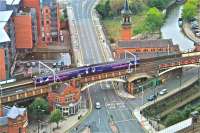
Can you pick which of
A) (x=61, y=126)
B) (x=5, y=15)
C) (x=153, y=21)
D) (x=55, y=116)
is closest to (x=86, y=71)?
(x=61, y=126)

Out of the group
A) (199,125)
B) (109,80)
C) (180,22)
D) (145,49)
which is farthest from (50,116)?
(180,22)

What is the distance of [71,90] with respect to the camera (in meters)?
62.6

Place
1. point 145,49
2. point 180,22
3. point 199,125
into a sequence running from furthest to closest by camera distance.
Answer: point 180,22, point 145,49, point 199,125

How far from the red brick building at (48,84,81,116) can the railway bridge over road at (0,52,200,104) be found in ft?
5.05

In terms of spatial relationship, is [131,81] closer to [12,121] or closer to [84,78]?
[84,78]

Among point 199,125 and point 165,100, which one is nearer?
point 199,125

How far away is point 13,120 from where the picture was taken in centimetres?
5412

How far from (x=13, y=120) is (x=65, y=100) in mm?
9428

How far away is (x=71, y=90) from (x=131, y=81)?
28.6 ft

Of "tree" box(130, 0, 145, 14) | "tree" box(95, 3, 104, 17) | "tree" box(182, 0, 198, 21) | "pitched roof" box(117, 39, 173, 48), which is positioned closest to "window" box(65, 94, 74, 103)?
"pitched roof" box(117, 39, 173, 48)

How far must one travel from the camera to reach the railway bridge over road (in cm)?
6250

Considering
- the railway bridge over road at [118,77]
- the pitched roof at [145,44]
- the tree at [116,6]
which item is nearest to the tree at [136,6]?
the tree at [116,6]

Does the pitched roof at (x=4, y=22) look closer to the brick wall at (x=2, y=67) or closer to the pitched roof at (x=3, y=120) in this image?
the brick wall at (x=2, y=67)

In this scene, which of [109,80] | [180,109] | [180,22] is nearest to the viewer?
[180,109]
